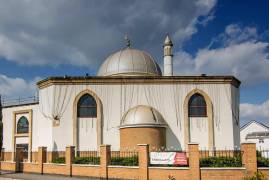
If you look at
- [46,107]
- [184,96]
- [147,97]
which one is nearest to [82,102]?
[46,107]

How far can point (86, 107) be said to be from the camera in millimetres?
31109

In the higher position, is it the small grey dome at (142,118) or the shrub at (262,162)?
the small grey dome at (142,118)

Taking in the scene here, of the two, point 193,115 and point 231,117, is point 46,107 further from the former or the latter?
point 231,117

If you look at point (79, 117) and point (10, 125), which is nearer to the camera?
point (79, 117)

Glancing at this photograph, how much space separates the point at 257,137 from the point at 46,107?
37.2m

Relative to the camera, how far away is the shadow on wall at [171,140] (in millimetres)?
30047

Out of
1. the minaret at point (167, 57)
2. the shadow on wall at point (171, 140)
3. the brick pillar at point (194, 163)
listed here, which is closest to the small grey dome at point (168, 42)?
the minaret at point (167, 57)

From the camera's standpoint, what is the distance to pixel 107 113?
30938 millimetres

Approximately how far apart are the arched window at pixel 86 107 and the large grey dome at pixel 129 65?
14.2 feet

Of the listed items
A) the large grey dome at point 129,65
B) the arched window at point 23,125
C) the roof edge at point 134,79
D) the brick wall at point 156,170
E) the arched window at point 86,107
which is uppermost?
the large grey dome at point 129,65

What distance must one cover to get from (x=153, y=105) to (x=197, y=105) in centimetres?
388

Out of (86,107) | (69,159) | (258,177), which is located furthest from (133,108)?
(258,177)

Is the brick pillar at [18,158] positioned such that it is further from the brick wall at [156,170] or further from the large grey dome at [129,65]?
the large grey dome at [129,65]

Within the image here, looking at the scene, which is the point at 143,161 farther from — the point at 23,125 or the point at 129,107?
the point at 23,125
